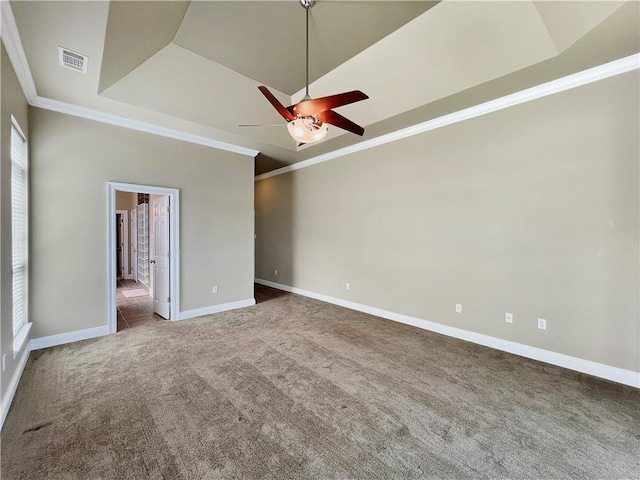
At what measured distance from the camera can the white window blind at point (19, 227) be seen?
2.79 meters

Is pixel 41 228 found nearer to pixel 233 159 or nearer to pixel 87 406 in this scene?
pixel 87 406

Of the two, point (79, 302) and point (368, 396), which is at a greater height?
point (79, 302)

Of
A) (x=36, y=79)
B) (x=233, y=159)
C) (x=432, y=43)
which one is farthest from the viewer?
(x=233, y=159)

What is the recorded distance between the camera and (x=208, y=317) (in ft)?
15.2

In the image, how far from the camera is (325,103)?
2.17 metres

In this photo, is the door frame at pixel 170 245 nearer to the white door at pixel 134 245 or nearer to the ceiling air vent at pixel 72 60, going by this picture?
the ceiling air vent at pixel 72 60

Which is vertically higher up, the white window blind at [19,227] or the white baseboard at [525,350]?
the white window blind at [19,227]

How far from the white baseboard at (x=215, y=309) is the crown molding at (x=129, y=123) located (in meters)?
2.88

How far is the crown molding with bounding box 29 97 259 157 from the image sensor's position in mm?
3400

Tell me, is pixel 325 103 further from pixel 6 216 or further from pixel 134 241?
pixel 134 241

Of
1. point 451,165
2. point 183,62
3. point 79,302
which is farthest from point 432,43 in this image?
point 79,302

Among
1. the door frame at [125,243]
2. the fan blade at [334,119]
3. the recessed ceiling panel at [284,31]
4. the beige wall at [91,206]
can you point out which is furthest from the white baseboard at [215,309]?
the door frame at [125,243]

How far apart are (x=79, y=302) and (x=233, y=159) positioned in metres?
3.22

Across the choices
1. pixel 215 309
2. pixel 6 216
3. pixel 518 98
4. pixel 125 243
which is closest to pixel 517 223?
pixel 518 98
